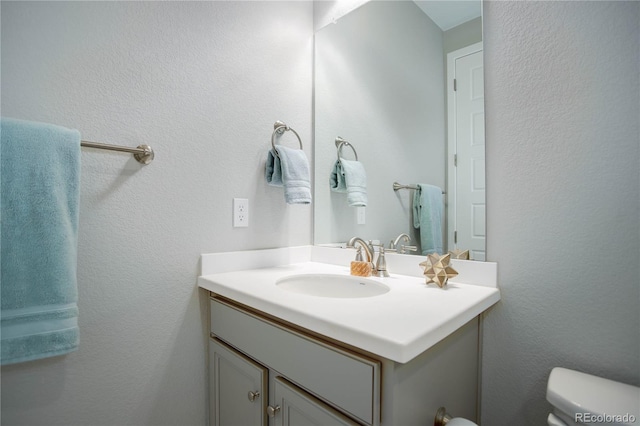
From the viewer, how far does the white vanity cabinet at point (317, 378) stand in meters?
0.61

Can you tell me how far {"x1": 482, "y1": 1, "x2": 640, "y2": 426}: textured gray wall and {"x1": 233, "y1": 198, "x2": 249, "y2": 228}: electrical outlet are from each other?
900 millimetres

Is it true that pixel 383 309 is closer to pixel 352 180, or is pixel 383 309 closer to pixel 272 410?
pixel 272 410

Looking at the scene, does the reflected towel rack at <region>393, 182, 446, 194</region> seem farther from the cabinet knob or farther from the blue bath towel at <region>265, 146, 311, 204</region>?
the cabinet knob

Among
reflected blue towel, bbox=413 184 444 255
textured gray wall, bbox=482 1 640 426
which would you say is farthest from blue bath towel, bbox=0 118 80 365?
textured gray wall, bbox=482 1 640 426

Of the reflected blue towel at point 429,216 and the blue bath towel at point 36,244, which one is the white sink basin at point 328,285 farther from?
the blue bath towel at point 36,244

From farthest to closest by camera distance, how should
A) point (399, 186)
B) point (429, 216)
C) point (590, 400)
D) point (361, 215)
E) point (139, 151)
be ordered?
point (361, 215) < point (399, 186) < point (429, 216) < point (139, 151) < point (590, 400)

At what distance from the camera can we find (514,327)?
927 millimetres

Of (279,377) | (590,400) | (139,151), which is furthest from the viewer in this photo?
(139,151)

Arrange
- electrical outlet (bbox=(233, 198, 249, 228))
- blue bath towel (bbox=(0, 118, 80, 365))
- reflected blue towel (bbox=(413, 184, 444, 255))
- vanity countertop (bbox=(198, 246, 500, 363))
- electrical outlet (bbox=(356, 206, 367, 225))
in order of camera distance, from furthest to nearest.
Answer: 1. electrical outlet (bbox=(356, 206, 367, 225))
2. electrical outlet (bbox=(233, 198, 249, 228))
3. reflected blue towel (bbox=(413, 184, 444, 255))
4. blue bath towel (bbox=(0, 118, 80, 365))
5. vanity countertop (bbox=(198, 246, 500, 363))

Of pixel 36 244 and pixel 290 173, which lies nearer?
pixel 36 244

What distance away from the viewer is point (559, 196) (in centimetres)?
85

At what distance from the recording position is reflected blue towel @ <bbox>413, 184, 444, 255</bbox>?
109cm

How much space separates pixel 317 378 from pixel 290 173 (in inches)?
30.2


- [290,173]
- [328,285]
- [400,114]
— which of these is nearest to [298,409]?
[328,285]
